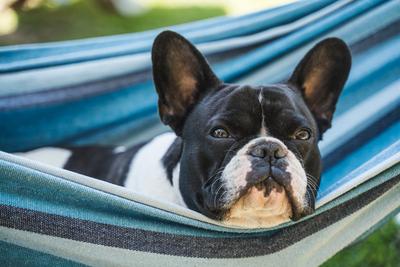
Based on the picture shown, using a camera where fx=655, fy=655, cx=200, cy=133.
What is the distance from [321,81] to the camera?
3.09 m

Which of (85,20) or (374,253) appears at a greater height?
(374,253)

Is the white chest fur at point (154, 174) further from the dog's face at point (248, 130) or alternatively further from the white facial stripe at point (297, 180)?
the white facial stripe at point (297, 180)

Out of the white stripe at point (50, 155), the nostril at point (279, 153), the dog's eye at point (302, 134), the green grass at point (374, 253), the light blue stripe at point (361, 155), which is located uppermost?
the nostril at point (279, 153)

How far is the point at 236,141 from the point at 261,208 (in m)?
0.33

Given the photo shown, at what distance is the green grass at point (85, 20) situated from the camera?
23.7 ft

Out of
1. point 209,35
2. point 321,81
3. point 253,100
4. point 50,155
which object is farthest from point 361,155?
point 50,155

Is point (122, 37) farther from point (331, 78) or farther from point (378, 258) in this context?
point (378, 258)

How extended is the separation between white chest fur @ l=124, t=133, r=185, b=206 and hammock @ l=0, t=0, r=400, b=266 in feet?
1.37

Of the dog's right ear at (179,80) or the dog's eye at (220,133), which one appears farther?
the dog's right ear at (179,80)

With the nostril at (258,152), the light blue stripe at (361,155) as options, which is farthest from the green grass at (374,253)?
the nostril at (258,152)

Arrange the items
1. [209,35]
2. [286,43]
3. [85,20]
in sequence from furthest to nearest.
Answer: [85,20], [209,35], [286,43]

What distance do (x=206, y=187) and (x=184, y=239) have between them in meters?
0.35

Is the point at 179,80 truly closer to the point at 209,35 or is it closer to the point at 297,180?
the point at 209,35

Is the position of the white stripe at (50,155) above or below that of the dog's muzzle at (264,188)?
below
